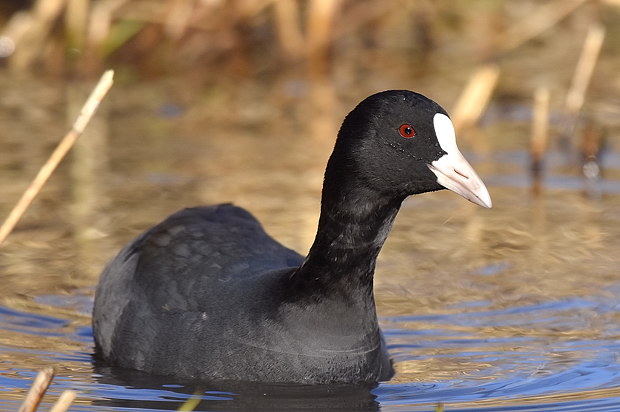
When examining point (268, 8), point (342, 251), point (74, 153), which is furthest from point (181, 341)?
point (268, 8)

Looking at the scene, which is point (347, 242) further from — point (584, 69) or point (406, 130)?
point (584, 69)

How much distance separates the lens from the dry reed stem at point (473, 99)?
28.3 ft

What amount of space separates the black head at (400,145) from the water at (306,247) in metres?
0.78

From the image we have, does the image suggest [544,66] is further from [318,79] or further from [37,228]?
[37,228]

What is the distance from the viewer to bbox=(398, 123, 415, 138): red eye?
461cm

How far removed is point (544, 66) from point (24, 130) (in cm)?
442

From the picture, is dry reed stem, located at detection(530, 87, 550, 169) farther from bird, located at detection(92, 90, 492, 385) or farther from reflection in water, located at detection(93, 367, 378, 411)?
reflection in water, located at detection(93, 367, 378, 411)

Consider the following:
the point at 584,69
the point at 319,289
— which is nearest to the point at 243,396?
the point at 319,289

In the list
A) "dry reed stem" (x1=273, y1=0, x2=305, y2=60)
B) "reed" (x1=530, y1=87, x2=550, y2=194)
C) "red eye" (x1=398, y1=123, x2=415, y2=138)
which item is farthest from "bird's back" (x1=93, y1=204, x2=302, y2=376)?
"dry reed stem" (x1=273, y1=0, x2=305, y2=60)

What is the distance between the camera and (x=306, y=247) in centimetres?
659

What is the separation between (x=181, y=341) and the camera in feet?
16.1

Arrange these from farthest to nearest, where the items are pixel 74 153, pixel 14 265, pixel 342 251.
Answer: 1. pixel 74 153
2. pixel 14 265
3. pixel 342 251

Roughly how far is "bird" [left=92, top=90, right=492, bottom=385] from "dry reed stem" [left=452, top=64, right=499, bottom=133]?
3.71 meters

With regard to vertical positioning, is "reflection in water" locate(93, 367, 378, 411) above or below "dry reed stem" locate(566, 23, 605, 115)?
below
